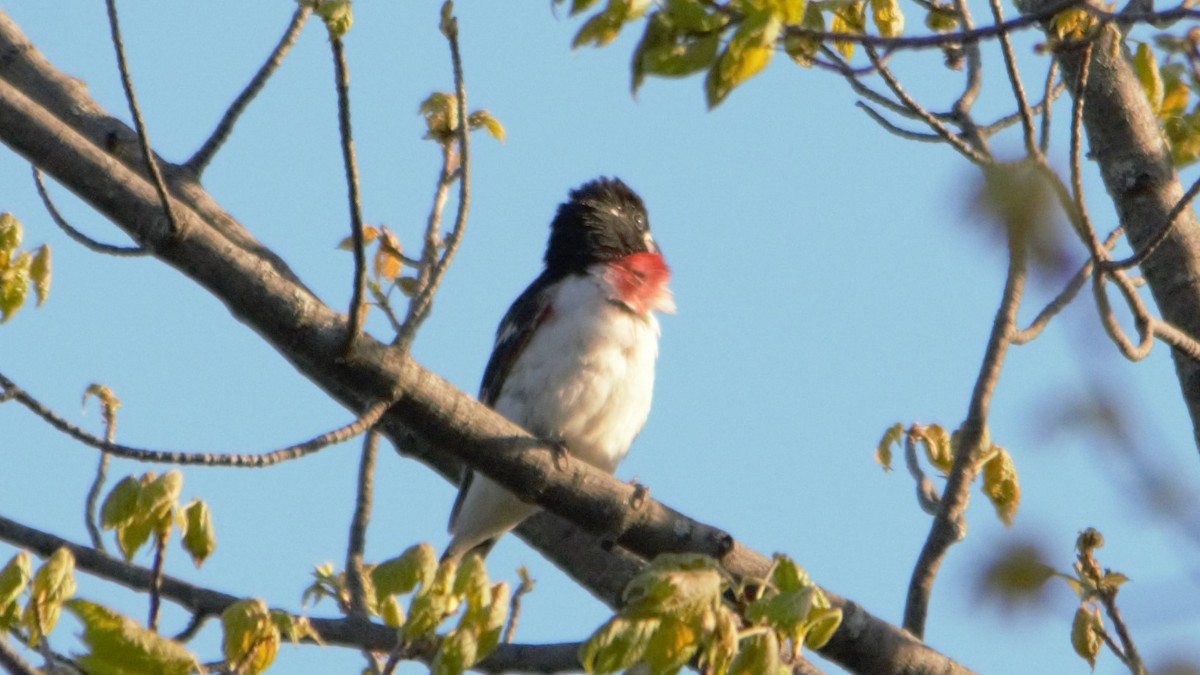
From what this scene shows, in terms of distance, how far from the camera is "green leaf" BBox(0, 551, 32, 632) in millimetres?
3203

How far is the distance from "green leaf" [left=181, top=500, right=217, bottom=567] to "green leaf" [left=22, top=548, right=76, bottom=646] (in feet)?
0.91

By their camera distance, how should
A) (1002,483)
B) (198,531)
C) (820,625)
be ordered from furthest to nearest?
(1002,483), (198,531), (820,625)

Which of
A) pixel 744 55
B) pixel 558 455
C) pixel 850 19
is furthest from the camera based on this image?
pixel 850 19

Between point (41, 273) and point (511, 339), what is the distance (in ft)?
9.37

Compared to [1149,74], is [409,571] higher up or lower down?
lower down

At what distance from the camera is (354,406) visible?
5289mm

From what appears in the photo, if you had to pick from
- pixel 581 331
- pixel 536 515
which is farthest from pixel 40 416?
pixel 581 331

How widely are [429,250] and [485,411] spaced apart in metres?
1.07

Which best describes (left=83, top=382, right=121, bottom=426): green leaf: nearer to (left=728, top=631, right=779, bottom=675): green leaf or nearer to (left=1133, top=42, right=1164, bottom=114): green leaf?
(left=728, top=631, right=779, bottom=675): green leaf

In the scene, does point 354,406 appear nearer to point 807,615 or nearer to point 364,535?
point 364,535

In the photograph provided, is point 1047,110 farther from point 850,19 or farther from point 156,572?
point 156,572

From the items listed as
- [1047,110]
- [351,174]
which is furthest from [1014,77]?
[351,174]

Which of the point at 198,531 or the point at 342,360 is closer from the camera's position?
the point at 198,531

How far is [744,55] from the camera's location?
2.70 m
